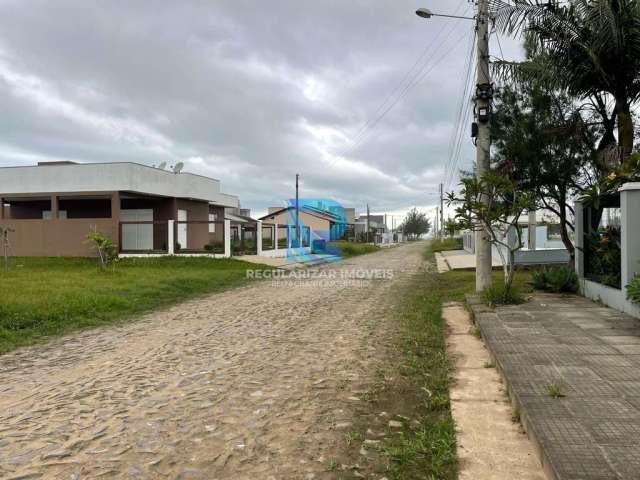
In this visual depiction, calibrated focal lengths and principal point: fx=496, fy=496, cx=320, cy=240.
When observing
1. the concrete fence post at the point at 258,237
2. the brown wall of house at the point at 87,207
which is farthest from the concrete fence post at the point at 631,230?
the brown wall of house at the point at 87,207

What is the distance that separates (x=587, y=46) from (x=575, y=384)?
7.64 metres

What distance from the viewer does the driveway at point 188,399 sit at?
3.26 meters

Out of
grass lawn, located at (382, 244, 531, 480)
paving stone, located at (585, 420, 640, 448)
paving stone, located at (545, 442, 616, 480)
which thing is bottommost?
grass lawn, located at (382, 244, 531, 480)

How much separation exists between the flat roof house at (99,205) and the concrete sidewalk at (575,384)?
16.6 meters

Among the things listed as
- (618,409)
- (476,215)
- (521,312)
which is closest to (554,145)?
(476,215)

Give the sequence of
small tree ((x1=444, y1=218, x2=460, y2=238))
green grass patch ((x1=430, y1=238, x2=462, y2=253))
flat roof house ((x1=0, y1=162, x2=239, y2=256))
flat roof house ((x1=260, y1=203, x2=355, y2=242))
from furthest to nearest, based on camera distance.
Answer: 1. flat roof house ((x1=260, y1=203, x2=355, y2=242))
2. green grass patch ((x1=430, y1=238, x2=462, y2=253))
3. flat roof house ((x1=0, y1=162, x2=239, y2=256))
4. small tree ((x1=444, y1=218, x2=460, y2=238))

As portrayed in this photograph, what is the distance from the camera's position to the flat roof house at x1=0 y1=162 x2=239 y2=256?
76.1 feet

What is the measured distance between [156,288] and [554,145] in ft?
34.6

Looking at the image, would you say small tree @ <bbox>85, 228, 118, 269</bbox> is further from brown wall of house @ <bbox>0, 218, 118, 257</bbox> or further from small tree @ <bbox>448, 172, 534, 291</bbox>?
small tree @ <bbox>448, 172, 534, 291</bbox>

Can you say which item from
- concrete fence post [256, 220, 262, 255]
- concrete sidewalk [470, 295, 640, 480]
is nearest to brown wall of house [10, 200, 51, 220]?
concrete fence post [256, 220, 262, 255]

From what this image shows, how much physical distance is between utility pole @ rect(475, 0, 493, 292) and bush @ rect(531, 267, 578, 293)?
117cm

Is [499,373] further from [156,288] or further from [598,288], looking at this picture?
[156,288]

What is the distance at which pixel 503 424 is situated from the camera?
3.79 meters

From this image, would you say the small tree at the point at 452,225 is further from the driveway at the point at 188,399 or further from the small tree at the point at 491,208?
the driveway at the point at 188,399
